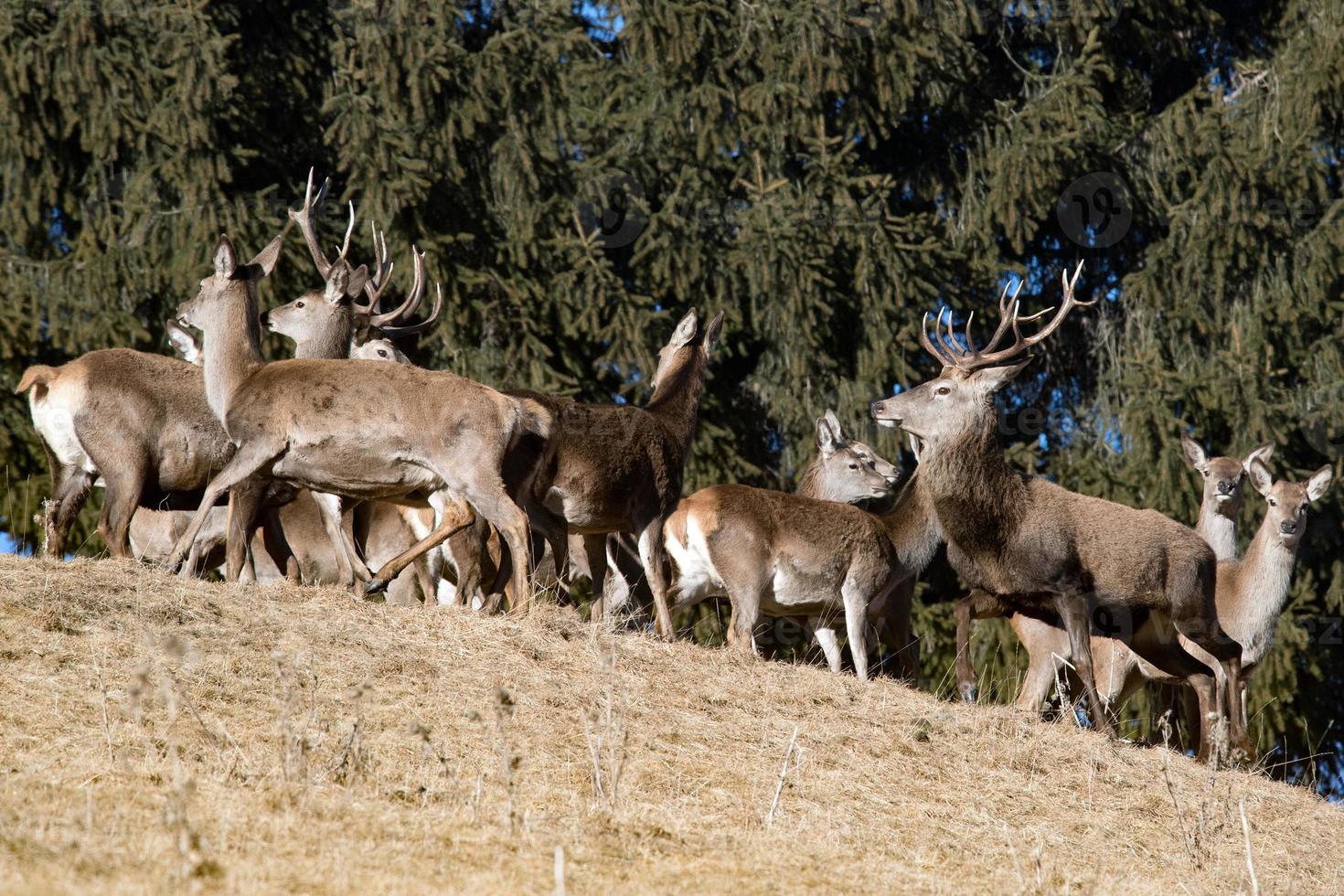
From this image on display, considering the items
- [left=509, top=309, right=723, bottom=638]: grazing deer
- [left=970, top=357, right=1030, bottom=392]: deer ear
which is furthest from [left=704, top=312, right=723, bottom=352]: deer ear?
[left=970, top=357, right=1030, bottom=392]: deer ear

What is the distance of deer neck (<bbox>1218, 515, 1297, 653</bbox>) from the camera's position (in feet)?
42.8

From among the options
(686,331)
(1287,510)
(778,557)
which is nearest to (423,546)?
(778,557)

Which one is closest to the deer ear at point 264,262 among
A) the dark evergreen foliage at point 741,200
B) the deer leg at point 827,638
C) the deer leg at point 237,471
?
the deer leg at point 237,471

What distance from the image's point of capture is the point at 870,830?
24.8 ft

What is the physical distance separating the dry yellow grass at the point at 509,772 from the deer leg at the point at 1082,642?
1.87 ft

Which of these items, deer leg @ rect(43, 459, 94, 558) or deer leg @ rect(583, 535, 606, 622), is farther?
deer leg @ rect(583, 535, 606, 622)

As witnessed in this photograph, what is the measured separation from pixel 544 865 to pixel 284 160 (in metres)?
13.7

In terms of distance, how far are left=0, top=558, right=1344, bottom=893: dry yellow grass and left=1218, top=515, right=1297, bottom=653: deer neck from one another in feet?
8.35

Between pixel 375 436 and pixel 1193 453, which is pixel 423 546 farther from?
pixel 1193 453

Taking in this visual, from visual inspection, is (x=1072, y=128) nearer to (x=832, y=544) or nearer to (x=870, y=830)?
(x=832, y=544)

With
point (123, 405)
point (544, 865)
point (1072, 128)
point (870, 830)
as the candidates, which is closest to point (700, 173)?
point (1072, 128)

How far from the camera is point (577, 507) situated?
11117 mm

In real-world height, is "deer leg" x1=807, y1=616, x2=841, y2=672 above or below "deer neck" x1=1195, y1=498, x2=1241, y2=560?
below

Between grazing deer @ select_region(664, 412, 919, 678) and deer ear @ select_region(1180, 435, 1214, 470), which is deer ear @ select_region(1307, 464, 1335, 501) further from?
grazing deer @ select_region(664, 412, 919, 678)
